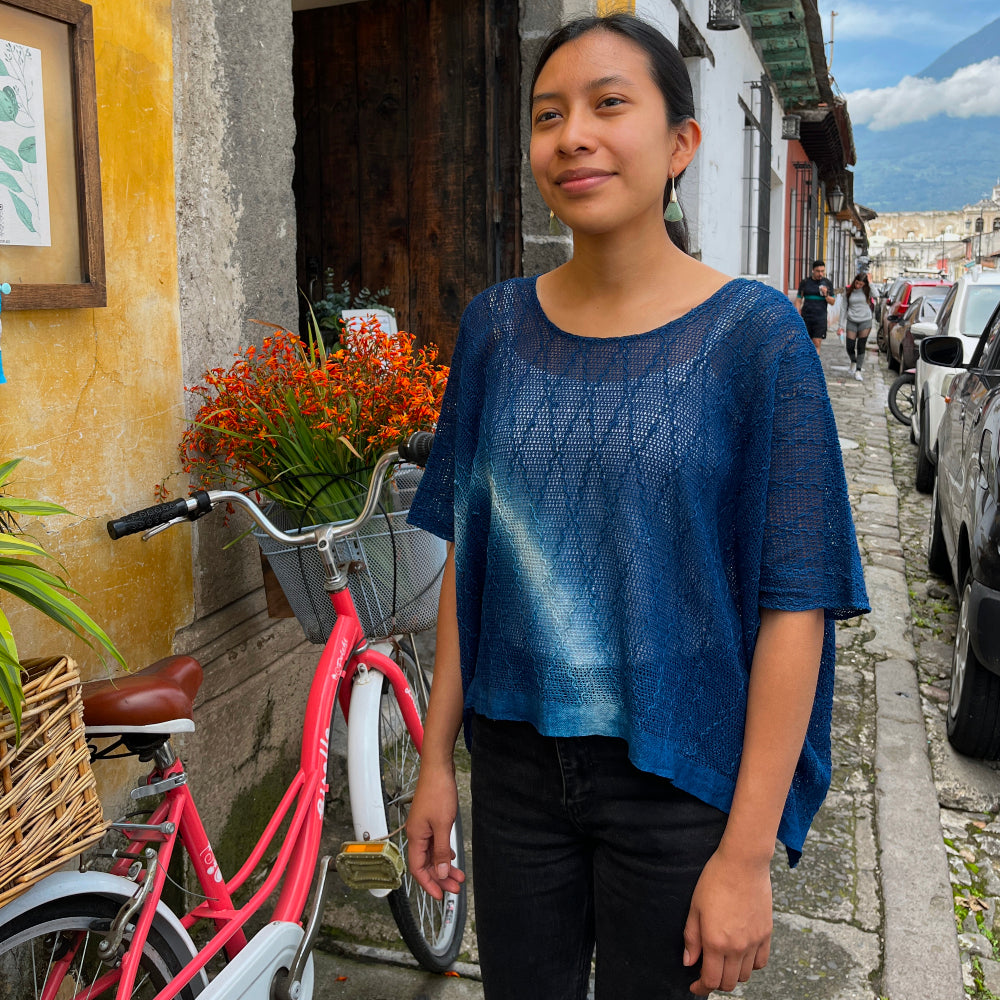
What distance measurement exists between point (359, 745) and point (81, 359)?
1.12m

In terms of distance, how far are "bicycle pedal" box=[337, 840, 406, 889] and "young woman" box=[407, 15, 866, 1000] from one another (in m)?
0.92

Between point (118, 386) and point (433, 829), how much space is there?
4.97 feet

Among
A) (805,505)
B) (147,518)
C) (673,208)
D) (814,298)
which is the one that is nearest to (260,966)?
(147,518)

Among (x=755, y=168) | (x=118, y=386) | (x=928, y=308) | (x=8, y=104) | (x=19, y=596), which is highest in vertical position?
(x=755, y=168)

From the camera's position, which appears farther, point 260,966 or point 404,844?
point 404,844

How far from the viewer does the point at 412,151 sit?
525cm

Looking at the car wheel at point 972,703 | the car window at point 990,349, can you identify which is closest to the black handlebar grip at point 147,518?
the car wheel at point 972,703

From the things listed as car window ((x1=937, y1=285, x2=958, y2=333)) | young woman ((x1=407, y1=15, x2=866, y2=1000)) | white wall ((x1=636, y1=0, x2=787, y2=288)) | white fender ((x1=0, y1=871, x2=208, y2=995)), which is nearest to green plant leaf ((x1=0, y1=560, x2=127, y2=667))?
white fender ((x1=0, y1=871, x2=208, y2=995))

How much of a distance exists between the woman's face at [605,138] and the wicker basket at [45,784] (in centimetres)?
96

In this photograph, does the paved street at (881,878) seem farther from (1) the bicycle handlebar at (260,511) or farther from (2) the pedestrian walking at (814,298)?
(2) the pedestrian walking at (814,298)

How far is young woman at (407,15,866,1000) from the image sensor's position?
1314 millimetres

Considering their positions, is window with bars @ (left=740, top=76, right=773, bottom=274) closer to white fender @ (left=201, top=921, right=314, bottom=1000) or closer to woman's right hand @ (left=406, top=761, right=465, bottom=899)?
white fender @ (left=201, top=921, right=314, bottom=1000)

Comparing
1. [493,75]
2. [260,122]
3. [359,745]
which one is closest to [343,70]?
[493,75]

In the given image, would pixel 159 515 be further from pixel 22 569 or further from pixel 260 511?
pixel 22 569
